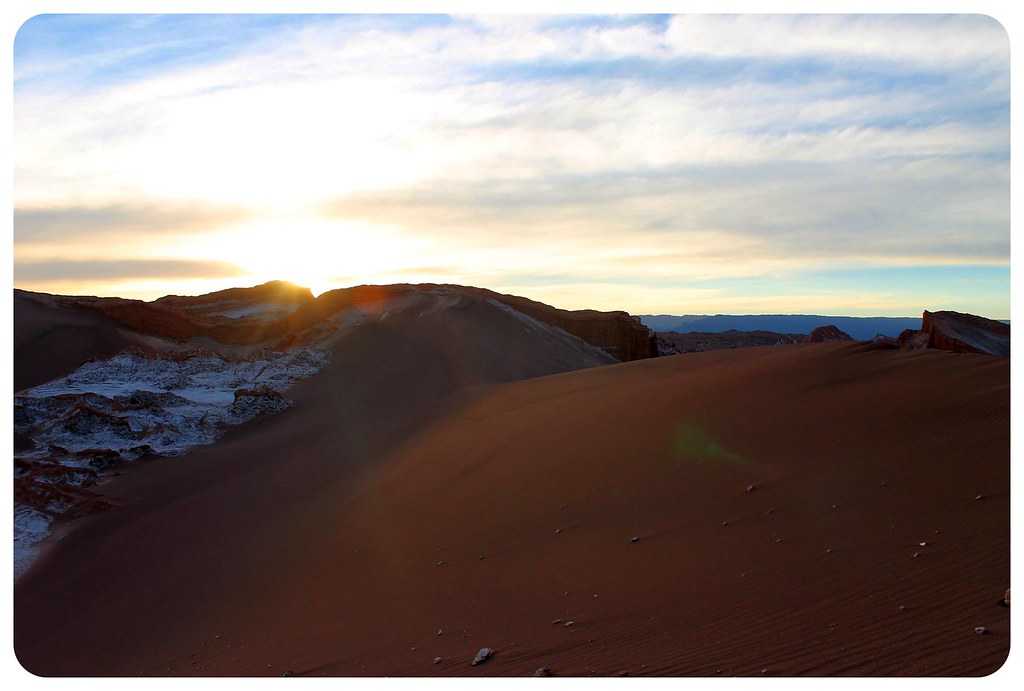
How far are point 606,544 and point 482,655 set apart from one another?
6.98ft

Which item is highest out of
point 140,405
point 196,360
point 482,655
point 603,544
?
point 196,360

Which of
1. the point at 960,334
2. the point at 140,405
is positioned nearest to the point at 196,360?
the point at 140,405

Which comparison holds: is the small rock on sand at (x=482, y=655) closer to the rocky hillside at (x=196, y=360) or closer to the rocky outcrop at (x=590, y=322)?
the rocky hillside at (x=196, y=360)

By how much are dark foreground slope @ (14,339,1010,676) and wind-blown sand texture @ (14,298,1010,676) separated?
0.03 m

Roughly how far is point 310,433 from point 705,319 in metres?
134

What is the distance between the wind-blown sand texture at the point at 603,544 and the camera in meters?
4.73

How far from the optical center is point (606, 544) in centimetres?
674

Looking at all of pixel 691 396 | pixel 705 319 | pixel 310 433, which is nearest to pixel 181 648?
pixel 691 396

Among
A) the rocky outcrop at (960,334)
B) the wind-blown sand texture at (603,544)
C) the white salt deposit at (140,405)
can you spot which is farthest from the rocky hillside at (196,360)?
the rocky outcrop at (960,334)

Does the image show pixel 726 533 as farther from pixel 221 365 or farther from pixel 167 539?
pixel 221 365

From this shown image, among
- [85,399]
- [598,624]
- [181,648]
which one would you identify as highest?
[85,399]

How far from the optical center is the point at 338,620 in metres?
6.40

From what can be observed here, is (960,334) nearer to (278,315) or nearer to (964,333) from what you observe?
(964,333)

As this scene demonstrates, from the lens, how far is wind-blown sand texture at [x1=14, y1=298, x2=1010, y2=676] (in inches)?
186
